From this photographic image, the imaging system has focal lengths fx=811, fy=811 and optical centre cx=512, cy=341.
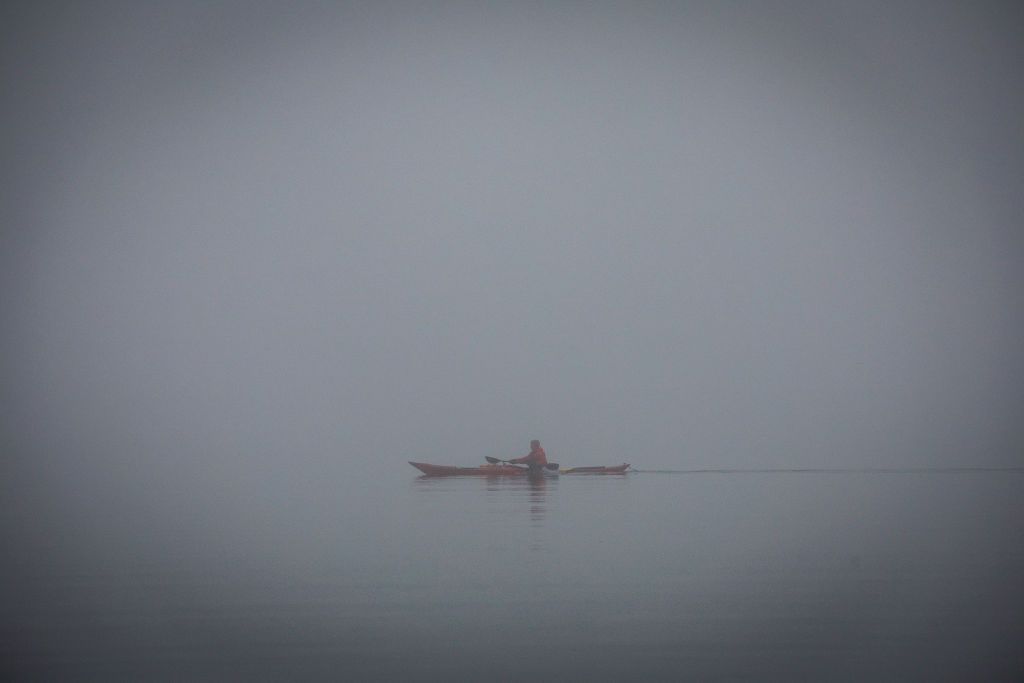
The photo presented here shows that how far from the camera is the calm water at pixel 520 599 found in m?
5.64

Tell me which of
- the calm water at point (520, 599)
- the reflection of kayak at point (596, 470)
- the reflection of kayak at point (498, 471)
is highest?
the reflection of kayak at point (596, 470)

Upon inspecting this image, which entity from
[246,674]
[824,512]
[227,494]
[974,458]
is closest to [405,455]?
[974,458]

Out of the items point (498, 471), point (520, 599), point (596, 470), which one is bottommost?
point (520, 599)

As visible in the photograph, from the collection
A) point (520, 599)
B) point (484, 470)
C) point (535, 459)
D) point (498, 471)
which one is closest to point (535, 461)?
point (535, 459)

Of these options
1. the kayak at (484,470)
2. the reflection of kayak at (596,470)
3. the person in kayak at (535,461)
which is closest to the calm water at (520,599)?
the person in kayak at (535,461)

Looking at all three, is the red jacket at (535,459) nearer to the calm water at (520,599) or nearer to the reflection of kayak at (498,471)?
the reflection of kayak at (498,471)

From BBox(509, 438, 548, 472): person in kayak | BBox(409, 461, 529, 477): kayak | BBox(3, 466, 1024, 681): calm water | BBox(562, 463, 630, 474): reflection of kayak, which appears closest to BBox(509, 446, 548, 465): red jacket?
BBox(509, 438, 548, 472): person in kayak

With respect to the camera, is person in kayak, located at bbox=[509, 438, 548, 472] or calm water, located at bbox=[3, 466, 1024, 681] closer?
calm water, located at bbox=[3, 466, 1024, 681]

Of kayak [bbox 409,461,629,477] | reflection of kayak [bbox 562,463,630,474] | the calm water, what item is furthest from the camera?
reflection of kayak [bbox 562,463,630,474]

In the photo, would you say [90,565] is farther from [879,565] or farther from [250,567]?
[879,565]

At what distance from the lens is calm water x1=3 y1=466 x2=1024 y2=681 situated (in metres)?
5.64

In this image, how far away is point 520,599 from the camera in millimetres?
7652

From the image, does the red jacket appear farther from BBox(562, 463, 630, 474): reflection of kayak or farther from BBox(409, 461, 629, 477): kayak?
BBox(562, 463, 630, 474): reflection of kayak

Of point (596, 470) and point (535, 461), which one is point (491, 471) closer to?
point (535, 461)
